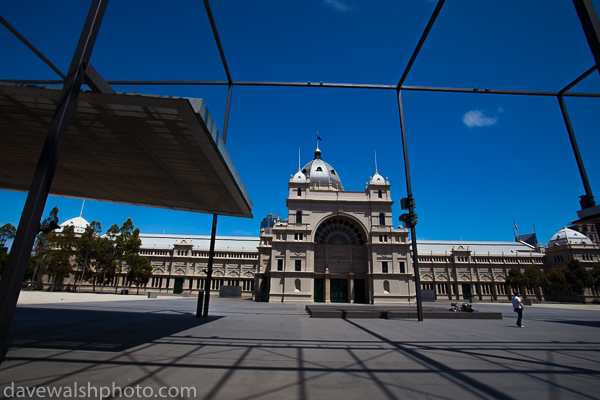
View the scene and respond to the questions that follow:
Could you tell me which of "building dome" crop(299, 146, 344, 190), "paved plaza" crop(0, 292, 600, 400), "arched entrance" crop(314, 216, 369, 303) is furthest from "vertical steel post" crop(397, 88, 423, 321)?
"building dome" crop(299, 146, 344, 190)

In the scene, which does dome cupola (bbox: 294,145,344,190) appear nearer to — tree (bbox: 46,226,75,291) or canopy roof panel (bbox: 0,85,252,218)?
tree (bbox: 46,226,75,291)

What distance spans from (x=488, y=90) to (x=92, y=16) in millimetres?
13221

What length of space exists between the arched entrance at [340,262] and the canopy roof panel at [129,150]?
33579 mm

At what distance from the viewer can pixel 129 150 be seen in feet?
33.8

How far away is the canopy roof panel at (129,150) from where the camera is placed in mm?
7121

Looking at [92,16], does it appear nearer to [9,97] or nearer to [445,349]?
[9,97]

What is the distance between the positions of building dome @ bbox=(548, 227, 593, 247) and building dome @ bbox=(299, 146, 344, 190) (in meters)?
61.3

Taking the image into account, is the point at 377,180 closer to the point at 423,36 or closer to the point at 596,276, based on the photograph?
the point at 423,36

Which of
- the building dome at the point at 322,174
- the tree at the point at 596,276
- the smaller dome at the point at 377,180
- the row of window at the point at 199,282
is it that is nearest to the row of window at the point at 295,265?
the smaller dome at the point at 377,180

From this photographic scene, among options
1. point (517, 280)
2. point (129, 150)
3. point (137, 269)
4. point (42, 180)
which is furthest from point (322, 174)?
point (42, 180)

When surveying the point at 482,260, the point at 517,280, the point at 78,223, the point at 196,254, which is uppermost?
the point at 78,223

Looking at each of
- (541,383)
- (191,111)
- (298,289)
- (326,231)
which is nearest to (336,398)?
(541,383)

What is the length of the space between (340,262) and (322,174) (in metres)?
28.9

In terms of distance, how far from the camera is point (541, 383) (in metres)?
5.52
